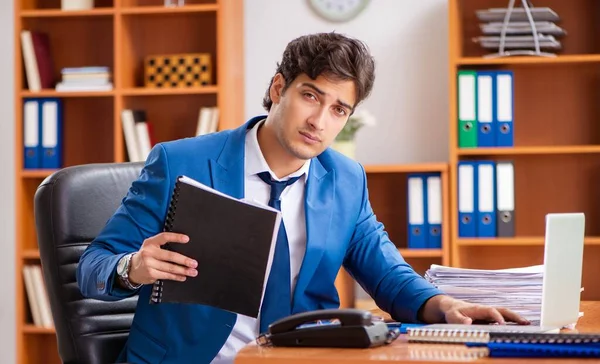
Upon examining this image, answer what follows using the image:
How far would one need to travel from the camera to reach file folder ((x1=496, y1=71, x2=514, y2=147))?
3893 mm

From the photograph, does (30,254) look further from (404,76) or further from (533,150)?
(533,150)

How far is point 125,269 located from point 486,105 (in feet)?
8.06

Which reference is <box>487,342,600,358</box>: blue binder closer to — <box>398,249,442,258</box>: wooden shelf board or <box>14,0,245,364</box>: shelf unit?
<box>398,249,442,258</box>: wooden shelf board

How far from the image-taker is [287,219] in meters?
2.06

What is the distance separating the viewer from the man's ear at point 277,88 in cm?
210

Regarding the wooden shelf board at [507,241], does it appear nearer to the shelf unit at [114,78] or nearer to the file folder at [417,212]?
the file folder at [417,212]

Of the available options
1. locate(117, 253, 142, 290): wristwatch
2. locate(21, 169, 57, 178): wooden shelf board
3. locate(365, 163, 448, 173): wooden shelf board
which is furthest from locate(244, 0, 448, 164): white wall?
locate(117, 253, 142, 290): wristwatch

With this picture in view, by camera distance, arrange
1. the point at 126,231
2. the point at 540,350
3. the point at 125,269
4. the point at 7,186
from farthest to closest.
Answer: the point at 7,186
the point at 126,231
the point at 125,269
the point at 540,350

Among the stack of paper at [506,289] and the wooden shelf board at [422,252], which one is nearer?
the stack of paper at [506,289]

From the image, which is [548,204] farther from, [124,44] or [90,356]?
[90,356]

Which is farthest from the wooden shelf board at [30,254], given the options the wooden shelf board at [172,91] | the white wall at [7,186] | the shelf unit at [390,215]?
the shelf unit at [390,215]

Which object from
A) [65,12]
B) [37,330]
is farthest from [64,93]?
[37,330]

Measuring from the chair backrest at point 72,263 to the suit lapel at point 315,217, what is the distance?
42 cm

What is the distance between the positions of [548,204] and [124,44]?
2002 millimetres
